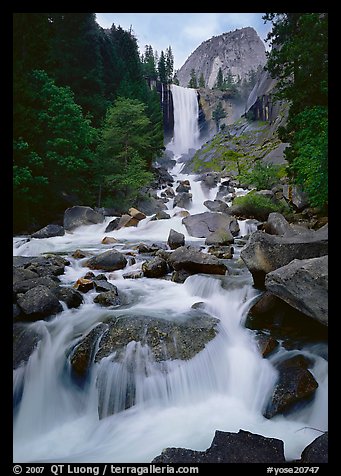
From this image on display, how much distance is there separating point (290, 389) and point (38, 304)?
14.8 feet

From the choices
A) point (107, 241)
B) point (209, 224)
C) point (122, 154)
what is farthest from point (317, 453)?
point (122, 154)

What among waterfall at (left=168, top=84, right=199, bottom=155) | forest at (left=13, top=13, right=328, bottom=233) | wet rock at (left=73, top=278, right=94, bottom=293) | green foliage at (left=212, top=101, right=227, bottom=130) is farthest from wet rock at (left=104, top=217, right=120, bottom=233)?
green foliage at (left=212, top=101, right=227, bottom=130)

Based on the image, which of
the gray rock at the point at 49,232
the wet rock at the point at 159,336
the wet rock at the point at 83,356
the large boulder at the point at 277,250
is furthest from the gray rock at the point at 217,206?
the wet rock at the point at 83,356

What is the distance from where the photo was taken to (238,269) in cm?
890

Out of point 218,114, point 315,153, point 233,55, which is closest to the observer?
point 315,153

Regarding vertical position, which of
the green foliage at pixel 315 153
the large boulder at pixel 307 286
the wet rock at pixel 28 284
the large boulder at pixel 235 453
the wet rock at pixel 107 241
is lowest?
the wet rock at pixel 107 241

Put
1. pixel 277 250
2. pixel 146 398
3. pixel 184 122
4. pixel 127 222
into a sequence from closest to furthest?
pixel 146 398, pixel 277 250, pixel 127 222, pixel 184 122

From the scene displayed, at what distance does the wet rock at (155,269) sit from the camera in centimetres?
877

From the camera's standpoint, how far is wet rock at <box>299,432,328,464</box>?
2854mm

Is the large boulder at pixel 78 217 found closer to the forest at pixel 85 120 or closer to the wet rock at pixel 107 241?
the forest at pixel 85 120

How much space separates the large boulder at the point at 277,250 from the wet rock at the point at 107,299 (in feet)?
10.4

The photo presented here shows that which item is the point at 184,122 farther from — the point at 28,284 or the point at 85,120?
the point at 28,284

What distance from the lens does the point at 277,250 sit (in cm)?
651
